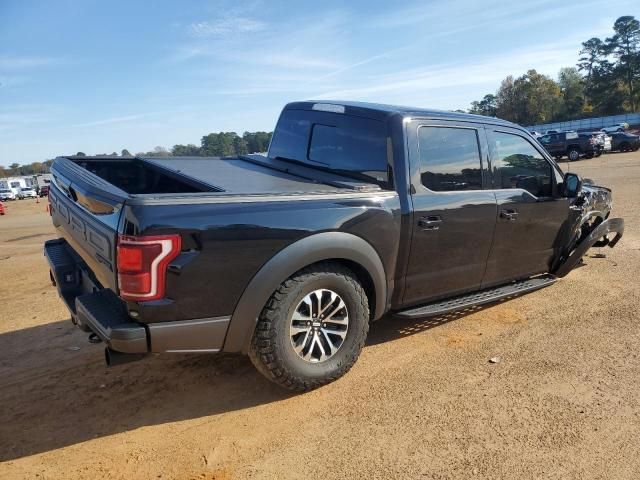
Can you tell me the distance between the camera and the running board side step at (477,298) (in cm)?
367

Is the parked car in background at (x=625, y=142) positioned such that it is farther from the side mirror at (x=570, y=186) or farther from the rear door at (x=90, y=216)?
the rear door at (x=90, y=216)

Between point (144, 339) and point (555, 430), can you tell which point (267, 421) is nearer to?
point (144, 339)

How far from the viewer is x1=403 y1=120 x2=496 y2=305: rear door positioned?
3.57 m

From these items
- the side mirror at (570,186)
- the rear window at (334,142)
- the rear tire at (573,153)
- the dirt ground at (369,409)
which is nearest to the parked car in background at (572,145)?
the rear tire at (573,153)

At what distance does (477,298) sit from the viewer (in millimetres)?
4070

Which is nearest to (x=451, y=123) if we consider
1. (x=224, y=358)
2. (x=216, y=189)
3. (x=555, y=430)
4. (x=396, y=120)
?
(x=396, y=120)

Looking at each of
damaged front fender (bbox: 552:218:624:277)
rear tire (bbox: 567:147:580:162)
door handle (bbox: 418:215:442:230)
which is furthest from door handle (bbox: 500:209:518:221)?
rear tire (bbox: 567:147:580:162)

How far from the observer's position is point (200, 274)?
2602 mm

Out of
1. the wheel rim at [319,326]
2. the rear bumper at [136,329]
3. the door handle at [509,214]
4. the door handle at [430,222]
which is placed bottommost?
the wheel rim at [319,326]

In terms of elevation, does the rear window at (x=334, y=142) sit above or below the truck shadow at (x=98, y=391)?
above

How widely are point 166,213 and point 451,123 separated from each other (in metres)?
2.47

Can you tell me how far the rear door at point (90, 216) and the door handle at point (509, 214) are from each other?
3.03 m

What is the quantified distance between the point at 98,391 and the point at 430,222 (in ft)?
8.72

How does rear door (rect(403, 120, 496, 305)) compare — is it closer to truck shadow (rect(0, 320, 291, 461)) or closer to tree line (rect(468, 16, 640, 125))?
truck shadow (rect(0, 320, 291, 461))
